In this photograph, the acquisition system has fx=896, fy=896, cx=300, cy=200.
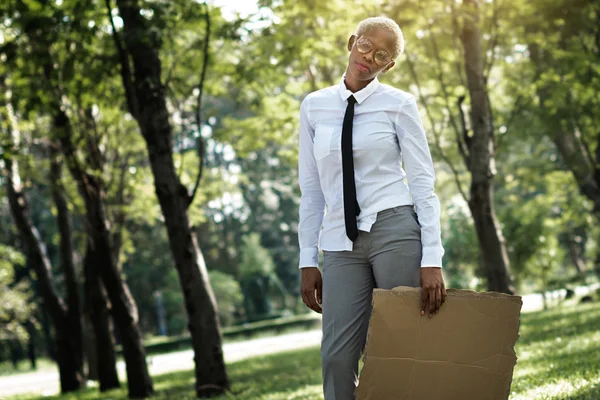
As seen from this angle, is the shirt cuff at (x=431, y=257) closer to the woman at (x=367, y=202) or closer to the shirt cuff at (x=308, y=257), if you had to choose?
the woman at (x=367, y=202)

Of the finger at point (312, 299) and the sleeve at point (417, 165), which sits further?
the finger at point (312, 299)

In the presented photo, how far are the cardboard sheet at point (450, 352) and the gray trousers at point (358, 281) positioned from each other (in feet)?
0.51

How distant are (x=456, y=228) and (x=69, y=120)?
29.8 meters

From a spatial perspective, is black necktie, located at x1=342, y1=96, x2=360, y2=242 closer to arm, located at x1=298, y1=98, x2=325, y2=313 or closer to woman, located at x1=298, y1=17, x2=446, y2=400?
woman, located at x1=298, y1=17, x2=446, y2=400

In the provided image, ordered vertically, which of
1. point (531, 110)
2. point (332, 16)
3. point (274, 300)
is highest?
point (332, 16)

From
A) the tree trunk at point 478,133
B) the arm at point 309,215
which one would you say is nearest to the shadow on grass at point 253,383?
the tree trunk at point 478,133

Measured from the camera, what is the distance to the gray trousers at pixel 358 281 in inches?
156

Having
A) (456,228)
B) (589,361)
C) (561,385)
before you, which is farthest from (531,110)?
(456,228)

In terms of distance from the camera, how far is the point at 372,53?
4082mm

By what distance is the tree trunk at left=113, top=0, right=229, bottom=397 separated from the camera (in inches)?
441

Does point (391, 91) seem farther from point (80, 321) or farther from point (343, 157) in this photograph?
point (80, 321)

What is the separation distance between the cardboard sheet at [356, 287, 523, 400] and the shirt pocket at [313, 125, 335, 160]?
78 cm

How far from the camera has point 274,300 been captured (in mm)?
65375

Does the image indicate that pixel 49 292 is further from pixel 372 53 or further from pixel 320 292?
pixel 372 53
